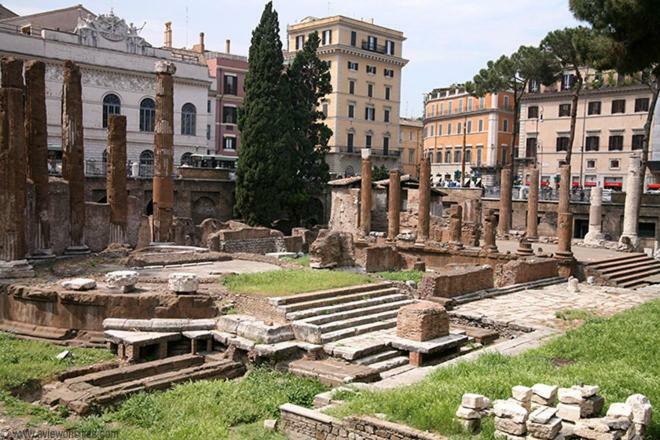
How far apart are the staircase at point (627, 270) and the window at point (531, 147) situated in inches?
1033

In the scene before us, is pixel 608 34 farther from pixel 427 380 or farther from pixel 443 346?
pixel 427 380

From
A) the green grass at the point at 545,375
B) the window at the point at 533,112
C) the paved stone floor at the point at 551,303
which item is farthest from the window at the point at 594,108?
the green grass at the point at 545,375

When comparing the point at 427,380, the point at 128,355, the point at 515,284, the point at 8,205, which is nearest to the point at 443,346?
the point at 427,380

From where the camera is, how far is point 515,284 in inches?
868

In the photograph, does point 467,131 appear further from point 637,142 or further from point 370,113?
point 637,142

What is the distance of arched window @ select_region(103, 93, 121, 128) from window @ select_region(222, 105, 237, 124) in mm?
12861

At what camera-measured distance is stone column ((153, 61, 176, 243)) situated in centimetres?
2281

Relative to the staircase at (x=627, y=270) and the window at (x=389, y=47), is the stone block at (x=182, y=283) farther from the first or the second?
the window at (x=389, y=47)

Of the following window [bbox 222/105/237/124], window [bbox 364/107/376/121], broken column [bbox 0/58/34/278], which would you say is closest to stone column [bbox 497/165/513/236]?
broken column [bbox 0/58/34/278]

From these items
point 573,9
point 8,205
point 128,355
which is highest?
point 573,9

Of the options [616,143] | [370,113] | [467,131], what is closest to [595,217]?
[616,143]

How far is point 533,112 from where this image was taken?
2098 inches

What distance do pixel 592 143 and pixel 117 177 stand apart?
39.0 meters

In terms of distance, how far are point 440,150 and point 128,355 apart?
55.5 m
